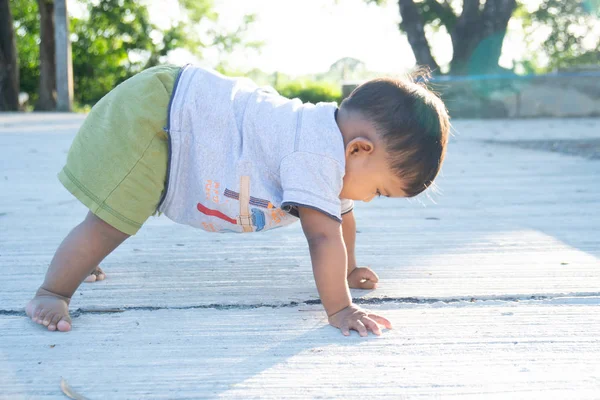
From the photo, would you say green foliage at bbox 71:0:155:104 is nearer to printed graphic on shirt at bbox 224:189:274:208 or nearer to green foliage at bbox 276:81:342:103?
green foliage at bbox 276:81:342:103

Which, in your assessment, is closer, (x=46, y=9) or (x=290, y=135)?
(x=290, y=135)

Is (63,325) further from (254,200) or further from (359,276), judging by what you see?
(359,276)

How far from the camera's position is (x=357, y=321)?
177 cm

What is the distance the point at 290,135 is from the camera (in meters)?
1.93

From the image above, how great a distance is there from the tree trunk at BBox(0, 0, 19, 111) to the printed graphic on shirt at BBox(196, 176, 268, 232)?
14188mm

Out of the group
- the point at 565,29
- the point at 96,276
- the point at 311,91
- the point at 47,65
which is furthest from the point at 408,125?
the point at 565,29

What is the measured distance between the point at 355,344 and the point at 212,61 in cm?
2818

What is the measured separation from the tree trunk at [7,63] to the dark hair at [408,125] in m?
14.4

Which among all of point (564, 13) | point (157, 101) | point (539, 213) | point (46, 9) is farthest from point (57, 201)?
point (564, 13)

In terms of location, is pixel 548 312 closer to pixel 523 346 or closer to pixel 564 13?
pixel 523 346

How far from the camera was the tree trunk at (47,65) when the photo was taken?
1557cm

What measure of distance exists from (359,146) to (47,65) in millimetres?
15451

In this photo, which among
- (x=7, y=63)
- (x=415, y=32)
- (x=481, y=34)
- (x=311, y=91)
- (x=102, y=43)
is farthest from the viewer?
(x=102, y=43)

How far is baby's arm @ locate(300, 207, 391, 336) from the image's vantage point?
183cm
